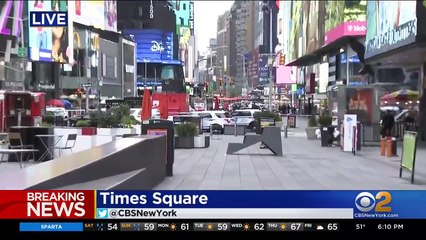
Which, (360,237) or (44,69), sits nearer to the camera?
(360,237)

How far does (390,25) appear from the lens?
18406mm

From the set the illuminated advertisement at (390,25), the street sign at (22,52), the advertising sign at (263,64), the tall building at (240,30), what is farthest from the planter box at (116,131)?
the street sign at (22,52)

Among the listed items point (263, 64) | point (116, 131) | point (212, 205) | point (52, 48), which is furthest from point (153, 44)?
point (52, 48)

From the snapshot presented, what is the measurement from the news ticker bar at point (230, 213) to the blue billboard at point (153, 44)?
0.73 metres

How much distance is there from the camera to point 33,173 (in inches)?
91.2

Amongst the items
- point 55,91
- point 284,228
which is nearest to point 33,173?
point 284,228

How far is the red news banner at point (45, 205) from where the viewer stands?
80.8 inches

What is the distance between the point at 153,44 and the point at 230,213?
850 millimetres

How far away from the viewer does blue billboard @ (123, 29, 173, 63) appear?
2.46 meters

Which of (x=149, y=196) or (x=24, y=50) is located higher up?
(x=24, y=50)

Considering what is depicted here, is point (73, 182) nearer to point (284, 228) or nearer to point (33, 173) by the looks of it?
point (33, 173)

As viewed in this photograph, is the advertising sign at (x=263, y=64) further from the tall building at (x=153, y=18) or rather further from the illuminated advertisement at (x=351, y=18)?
the illuminated advertisement at (x=351, y=18)

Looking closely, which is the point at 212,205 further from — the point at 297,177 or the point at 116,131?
the point at 116,131

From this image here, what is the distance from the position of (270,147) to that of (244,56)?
7.30ft
